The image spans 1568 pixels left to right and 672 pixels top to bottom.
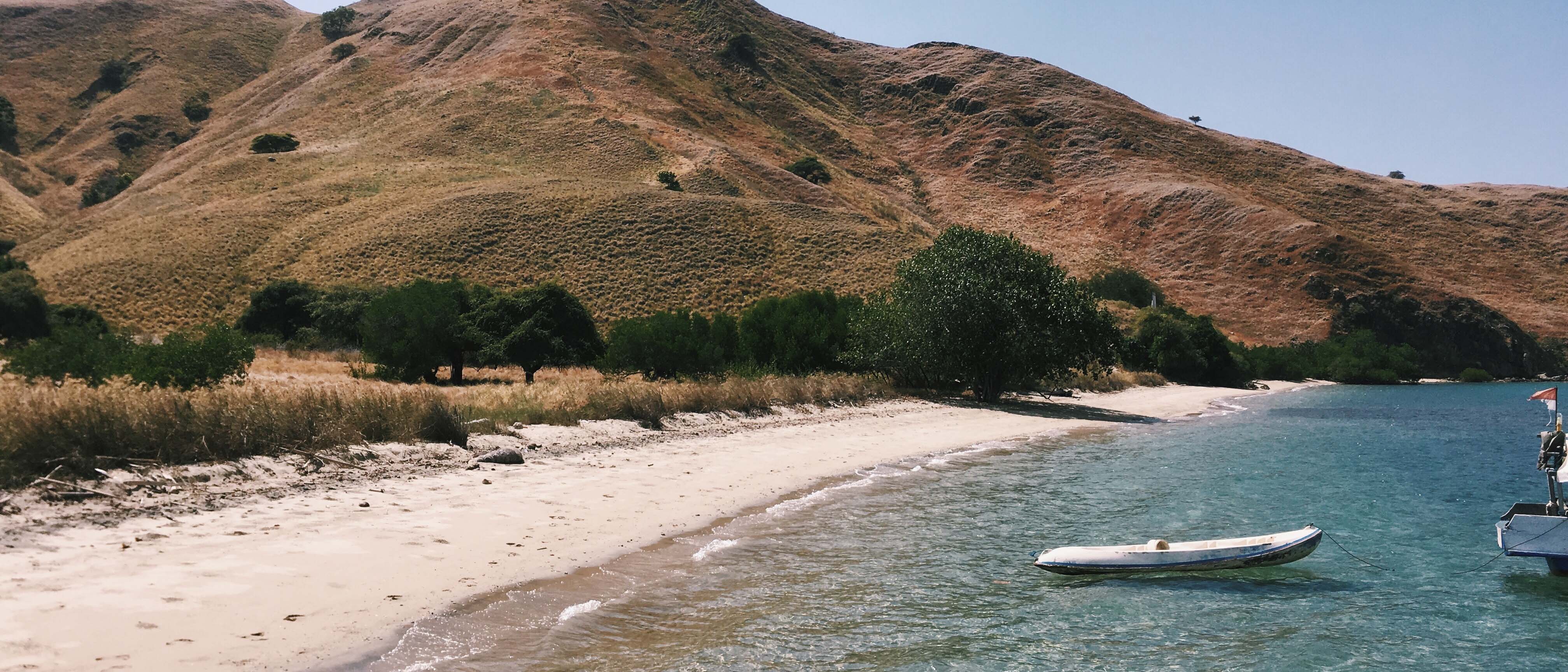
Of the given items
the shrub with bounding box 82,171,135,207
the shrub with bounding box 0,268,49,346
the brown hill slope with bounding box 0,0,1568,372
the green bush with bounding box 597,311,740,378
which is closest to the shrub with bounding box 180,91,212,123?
the brown hill slope with bounding box 0,0,1568,372

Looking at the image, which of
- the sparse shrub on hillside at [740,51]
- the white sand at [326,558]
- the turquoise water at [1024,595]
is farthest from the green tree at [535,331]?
the sparse shrub on hillside at [740,51]

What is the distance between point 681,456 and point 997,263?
2029cm

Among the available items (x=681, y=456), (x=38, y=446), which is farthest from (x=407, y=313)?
(x=38, y=446)

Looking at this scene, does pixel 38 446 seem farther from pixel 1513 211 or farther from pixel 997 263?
pixel 1513 211

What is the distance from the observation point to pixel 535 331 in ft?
119

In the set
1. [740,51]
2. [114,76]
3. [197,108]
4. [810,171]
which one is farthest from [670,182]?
[114,76]

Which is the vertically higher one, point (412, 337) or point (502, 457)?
point (412, 337)

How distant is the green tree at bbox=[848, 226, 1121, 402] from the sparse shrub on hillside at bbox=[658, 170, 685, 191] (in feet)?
134

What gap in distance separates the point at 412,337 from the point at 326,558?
26.5m

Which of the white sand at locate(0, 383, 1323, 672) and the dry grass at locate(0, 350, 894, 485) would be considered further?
the dry grass at locate(0, 350, 894, 485)

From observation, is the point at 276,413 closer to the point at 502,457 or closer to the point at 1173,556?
the point at 502,457

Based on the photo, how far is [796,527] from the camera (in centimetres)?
1241

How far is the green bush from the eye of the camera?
31891 millimetres

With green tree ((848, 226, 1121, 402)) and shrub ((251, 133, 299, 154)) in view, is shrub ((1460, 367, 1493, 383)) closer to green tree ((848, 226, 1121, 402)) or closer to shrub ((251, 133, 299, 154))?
green tree ((848, 226, 1121, 402))
